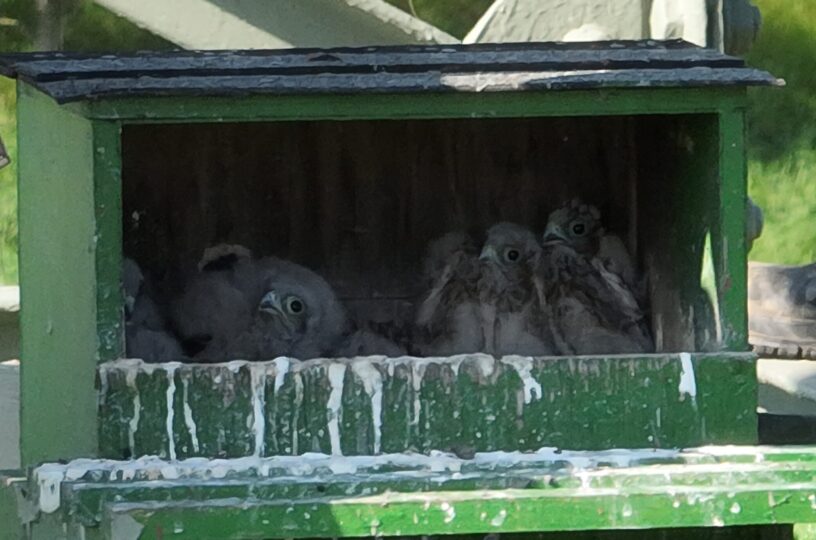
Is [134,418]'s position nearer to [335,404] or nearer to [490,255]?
[335,404]

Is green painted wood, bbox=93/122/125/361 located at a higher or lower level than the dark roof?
lower

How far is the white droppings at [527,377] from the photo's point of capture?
3383 millimetres

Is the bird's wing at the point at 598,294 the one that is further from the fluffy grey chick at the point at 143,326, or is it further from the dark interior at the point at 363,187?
the fluffy grey chick at the point at 143,326

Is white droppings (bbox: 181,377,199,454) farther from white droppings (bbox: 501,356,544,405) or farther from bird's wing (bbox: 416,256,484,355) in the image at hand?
bird's wing (bbox: 416,256,484,355)

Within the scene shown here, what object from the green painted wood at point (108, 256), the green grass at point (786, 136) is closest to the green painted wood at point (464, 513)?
the green painted wood at point (108, 256)

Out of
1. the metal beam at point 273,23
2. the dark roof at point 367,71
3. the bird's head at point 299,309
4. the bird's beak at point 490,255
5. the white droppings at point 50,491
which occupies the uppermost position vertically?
the metal beam at point 273,23

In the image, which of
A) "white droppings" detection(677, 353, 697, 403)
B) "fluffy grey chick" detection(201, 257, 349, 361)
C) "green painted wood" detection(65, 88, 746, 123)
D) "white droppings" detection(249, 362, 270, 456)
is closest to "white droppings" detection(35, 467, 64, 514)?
"white droppings" detection(249, 362, 270, 456)

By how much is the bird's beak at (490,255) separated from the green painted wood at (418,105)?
0.83 metres

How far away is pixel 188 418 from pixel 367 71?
0.70 m

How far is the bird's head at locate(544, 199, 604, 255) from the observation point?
4.25 meters

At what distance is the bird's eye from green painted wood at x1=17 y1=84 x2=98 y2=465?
532 millimetres

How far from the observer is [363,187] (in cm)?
447

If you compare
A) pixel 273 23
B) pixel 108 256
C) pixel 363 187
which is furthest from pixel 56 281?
pixel 273 23

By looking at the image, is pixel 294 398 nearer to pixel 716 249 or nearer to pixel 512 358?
pixel 512 358
